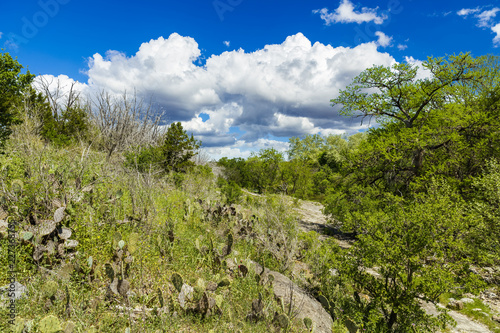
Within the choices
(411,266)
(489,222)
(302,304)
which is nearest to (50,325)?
(302,304)

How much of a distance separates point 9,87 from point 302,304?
73.8ft

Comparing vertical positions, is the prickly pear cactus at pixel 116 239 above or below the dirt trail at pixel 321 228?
above

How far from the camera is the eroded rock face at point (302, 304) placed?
3820 mm

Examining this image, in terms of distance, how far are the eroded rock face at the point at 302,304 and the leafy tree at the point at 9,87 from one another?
57.6 ft

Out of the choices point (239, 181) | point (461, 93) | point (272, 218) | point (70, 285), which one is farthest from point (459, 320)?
point (239, 181)

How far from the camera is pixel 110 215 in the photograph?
4961 millimetres

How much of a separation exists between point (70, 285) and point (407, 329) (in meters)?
4.77

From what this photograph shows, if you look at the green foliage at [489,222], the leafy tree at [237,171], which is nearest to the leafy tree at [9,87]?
the leafy tree at [237,171]

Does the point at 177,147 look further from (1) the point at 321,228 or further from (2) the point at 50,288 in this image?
(2) the point at 50,288

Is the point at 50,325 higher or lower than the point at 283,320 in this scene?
higher

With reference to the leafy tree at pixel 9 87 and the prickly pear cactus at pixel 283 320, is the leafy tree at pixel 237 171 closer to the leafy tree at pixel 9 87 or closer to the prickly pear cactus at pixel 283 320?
the leafy tree at pixel 9 87

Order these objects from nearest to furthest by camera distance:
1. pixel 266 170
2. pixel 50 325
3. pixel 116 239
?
1. pixel 50 325
2. pixel 116 239
3. pixel 266 170

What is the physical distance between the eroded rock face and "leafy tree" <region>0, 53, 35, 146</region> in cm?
1756

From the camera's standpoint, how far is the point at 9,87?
1678cm
